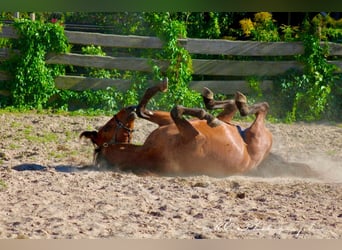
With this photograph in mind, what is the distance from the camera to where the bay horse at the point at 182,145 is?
18.2 feet

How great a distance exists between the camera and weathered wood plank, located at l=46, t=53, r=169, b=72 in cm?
1098

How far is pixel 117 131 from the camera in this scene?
5.96 meters

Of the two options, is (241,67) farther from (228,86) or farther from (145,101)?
(145,101)

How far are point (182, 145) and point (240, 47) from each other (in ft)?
18.7

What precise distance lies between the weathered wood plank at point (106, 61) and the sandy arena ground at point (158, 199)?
146 inches

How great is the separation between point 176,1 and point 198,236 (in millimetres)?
2911

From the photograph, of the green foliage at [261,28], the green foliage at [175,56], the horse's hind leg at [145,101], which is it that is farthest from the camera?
the green foliage at [261,28]

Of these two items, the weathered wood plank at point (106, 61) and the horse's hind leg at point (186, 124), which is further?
the weathered wood plank at point (106, 61)

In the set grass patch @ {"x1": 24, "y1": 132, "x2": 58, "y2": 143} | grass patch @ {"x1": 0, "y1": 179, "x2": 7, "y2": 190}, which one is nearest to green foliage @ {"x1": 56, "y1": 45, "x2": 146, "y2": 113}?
grass patch @ {"x1": 24, "y1": 132, "x2": 58, "y2": 143}

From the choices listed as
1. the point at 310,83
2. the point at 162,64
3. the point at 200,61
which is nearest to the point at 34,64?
the point at 162,64

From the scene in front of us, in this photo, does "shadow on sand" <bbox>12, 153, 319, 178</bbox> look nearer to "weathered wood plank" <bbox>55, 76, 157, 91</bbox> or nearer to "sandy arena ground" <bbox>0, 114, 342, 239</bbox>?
"sandy arena ground" <bbox>0, 114, 342, 239</bbox>

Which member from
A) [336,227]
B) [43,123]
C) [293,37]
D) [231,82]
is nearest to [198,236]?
[336,227]

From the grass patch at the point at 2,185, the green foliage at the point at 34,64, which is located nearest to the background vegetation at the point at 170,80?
the green foliage at the point at 34,64

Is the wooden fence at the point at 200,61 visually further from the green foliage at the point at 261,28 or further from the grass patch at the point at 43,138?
the grass patch at the point at 43,138
